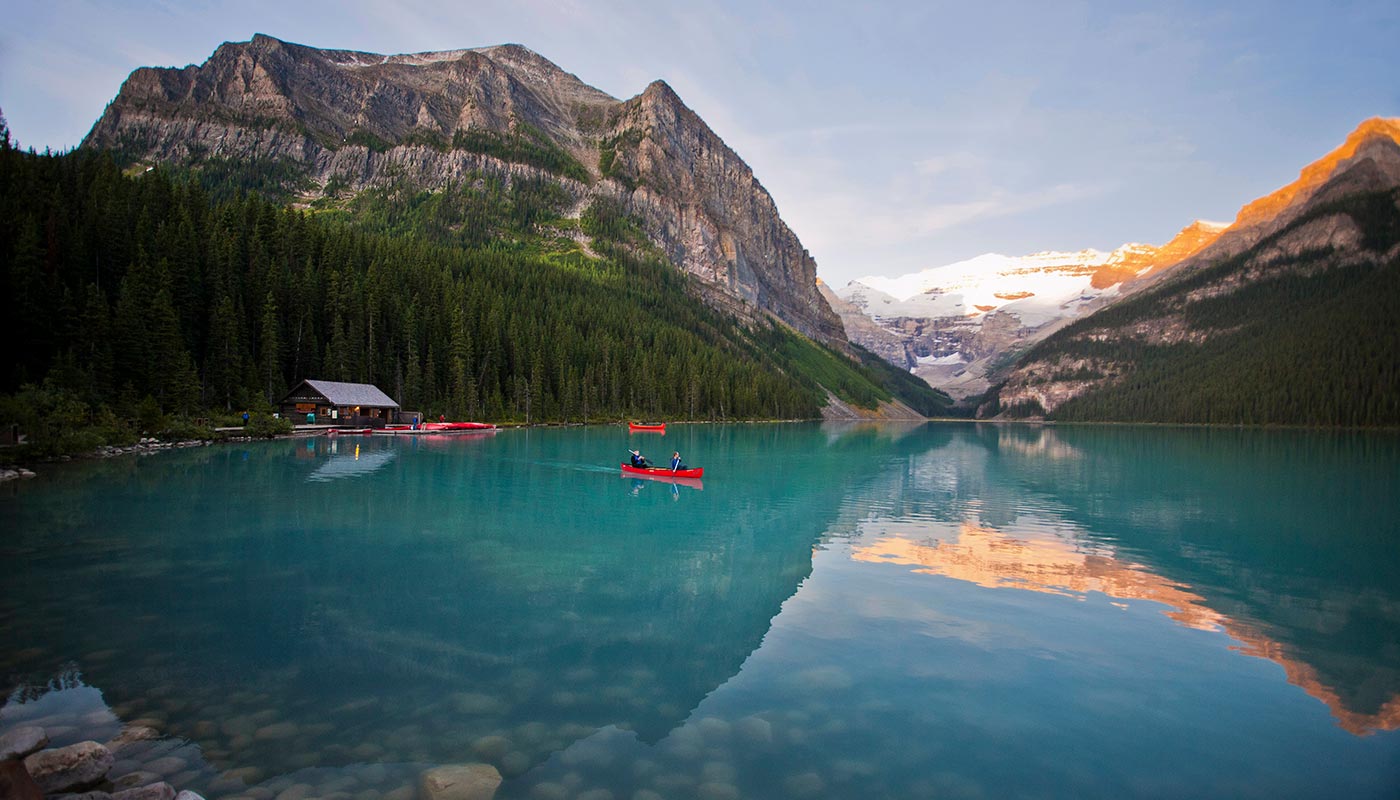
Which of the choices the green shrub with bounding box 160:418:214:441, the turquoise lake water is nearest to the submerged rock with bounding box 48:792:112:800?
the turquoise lake water

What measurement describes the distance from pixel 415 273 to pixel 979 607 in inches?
4478

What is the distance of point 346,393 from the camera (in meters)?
86.4

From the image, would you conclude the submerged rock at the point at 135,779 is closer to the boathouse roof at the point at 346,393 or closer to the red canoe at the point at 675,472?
the red canoe at the point at 675,472

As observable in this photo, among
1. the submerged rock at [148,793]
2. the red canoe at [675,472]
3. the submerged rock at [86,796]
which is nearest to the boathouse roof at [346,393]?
the red canoe at [675,472]

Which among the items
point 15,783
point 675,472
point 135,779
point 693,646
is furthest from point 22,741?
point 675,472

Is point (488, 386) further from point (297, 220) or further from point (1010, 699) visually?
point (1010, 699)

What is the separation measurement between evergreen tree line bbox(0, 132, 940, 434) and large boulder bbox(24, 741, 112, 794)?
189 feet

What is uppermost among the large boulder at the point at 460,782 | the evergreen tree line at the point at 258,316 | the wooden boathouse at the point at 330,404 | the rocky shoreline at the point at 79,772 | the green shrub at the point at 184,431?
the evergreen tree line at the point at 258,316

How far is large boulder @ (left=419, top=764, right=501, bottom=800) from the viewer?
29.7 ft

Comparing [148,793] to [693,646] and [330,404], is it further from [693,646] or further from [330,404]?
[330,404]

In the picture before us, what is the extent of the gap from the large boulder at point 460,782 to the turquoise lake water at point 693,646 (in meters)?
0.26

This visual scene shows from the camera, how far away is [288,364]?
91.4 m

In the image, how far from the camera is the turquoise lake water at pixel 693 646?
10539 mm

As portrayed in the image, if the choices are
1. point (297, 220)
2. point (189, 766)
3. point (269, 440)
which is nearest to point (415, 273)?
point (297, 220)
